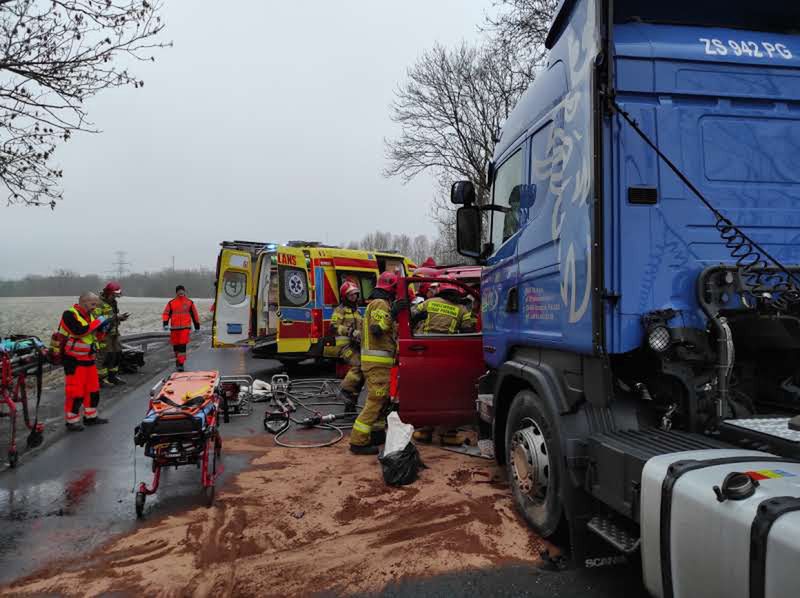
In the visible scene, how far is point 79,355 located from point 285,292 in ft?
13.6

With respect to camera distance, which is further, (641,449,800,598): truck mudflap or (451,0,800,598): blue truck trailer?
(451,0,800,598): blue truck trailer

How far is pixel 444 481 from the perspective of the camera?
4.57m

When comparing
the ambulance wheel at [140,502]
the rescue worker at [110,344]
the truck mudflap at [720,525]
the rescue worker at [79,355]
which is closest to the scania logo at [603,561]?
the truck mudflap at [720,525]

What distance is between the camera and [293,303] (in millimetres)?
10312

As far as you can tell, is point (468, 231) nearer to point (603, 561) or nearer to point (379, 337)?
point (379, 337)

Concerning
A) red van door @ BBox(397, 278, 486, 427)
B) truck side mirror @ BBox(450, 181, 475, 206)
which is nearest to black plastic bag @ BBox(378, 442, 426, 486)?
red van door @ BBox(397, 278, 486, 427)

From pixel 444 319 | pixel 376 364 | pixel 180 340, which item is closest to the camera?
pixel 444 319

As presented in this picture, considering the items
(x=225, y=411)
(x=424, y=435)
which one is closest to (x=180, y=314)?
(x=225, y=411)

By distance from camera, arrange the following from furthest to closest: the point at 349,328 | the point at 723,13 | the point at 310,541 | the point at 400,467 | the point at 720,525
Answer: the point at 349,328 → the point at 400,467 → the point at 310,541 → the point at 723,13 → the point at 720,525

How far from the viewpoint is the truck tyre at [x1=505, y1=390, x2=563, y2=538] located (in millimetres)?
3119

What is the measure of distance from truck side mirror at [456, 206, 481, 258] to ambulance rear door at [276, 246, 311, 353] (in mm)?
6150

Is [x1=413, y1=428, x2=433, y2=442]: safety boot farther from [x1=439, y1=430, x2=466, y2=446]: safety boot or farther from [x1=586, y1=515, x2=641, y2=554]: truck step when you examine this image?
[x1=586, y1=515, x2=641, y2=554]: truck step

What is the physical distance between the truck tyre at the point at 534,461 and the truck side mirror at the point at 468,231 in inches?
55.7

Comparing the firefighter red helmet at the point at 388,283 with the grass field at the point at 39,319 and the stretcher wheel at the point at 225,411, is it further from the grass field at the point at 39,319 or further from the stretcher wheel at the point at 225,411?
the grass field at the point at 39,319
